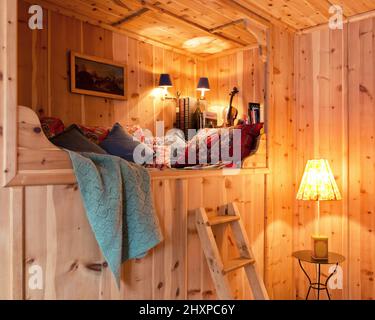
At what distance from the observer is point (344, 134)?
8.53 ft

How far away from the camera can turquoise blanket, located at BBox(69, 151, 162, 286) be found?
4.50 feet

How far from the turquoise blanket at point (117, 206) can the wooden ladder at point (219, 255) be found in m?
0.38

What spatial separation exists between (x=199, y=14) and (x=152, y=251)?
5.92ft

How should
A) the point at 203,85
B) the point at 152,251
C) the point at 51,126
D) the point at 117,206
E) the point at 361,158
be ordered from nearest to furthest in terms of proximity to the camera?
the point at 117,206, the point at 152,251, the point at 51,126, the point at 361,158, the point at 203,85

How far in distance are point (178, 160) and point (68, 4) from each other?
1.38 m

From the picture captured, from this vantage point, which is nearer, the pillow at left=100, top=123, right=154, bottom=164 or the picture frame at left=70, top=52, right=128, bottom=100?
the pillow at left=100, top=123, right=154, bottom=164

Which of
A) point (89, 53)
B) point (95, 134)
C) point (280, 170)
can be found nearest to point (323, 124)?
point (280, 170)

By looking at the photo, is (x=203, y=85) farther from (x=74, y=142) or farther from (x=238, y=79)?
(x=74, y=142)

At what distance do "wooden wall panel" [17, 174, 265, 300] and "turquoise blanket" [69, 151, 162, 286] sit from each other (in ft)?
0.31

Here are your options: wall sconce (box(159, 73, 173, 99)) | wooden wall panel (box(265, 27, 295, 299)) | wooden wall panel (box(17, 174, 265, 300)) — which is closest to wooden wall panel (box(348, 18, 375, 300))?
wooden wall panel (box(265, 27, 295, 299))

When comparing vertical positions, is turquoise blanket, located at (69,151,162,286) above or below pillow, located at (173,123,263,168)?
below

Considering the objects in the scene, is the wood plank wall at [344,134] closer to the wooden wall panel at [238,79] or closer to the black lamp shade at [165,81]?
the wooden wall panel at [238,79]

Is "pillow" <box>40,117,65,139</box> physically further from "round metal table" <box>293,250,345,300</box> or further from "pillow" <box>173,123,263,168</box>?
→ "round metal table" <box>293,250,345,300</box>

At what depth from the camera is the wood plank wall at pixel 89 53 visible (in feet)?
7.58
